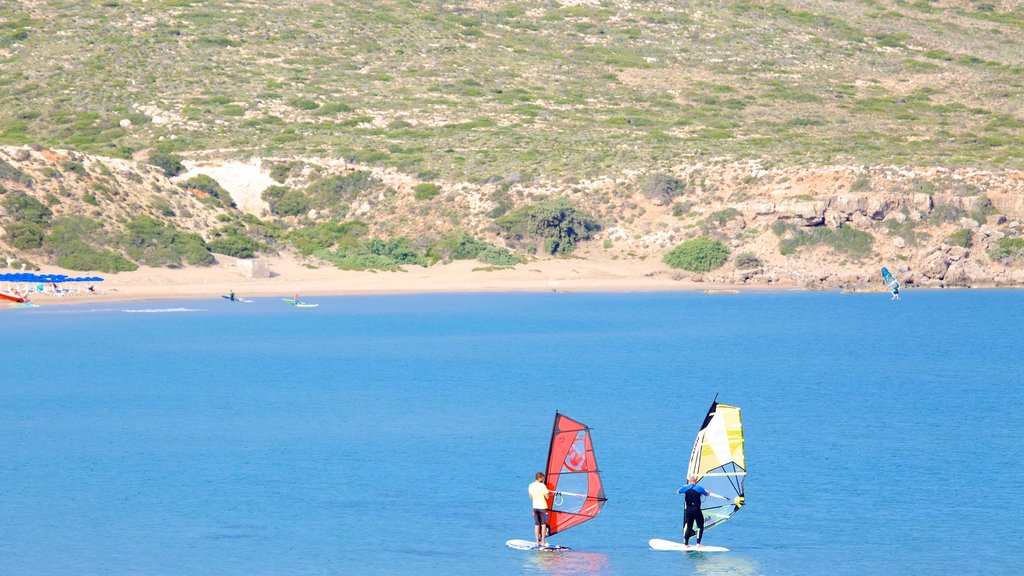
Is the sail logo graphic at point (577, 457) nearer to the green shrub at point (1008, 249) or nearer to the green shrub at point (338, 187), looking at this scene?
the green shrub at point (1008, 249)

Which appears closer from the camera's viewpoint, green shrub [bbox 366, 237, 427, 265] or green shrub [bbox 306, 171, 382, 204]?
green shrub [bbox 366, 237, 427, 265]

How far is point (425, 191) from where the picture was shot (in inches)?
3866

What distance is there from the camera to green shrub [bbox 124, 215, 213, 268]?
280 feet

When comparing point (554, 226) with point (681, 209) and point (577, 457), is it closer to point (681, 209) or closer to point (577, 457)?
point (681, 209)

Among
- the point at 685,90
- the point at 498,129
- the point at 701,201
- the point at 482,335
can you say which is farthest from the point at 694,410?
the point at 685,90

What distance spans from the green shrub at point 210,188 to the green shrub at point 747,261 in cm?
3468

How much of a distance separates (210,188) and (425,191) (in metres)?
14.7

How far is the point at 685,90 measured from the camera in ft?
401

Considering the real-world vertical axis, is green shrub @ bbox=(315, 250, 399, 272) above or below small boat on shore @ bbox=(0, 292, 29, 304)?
above

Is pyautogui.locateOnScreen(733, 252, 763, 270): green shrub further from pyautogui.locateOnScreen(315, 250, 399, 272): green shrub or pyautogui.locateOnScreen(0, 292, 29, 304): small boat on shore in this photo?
pyautogui.locateOnScreen(0, 292, 29, 304): small boat on shore

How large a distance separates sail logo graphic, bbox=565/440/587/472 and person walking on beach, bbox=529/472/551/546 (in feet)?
1.96

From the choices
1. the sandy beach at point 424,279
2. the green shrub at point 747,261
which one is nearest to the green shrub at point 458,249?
the sandy beach at point 424,279

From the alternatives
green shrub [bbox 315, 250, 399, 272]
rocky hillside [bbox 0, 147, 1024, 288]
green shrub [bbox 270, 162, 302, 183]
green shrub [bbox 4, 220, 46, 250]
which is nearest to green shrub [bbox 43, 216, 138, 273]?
rocky hillside [bbox 0, 147, 1024, 288]

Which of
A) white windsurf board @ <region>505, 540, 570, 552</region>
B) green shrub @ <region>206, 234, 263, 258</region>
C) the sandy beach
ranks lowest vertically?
white windsurf board @ <region>505, 540, 570, 552</region>
